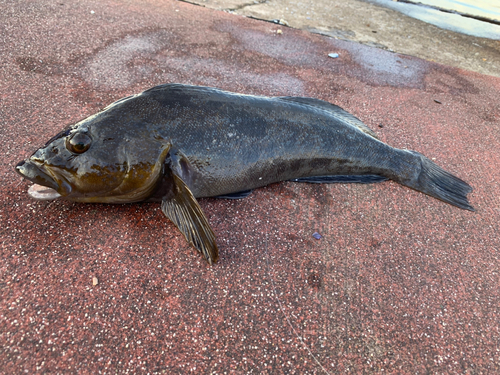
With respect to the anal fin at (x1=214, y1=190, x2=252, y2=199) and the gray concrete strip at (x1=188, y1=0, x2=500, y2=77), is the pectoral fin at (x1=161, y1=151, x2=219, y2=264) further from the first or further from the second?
the gray concrete strip at (x1=188, y1=0, x2=500, y2=77)

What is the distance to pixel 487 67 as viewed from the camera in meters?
6.61

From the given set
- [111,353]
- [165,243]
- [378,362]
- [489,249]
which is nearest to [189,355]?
[111,353]

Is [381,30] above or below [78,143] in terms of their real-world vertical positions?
above

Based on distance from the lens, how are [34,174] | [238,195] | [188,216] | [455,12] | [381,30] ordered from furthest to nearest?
[455,12] < [381,30] < [238,195] < [188,216] < [34,174]

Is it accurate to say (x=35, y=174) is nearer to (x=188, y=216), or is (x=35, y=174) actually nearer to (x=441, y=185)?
(x=188, y=216)

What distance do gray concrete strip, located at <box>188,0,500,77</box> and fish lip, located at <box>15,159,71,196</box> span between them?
245 inches

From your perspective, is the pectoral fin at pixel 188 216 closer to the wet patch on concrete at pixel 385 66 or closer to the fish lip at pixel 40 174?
the fish lip at pixel 40 174

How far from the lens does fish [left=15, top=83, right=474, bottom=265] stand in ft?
6.45

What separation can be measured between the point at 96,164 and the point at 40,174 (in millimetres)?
340

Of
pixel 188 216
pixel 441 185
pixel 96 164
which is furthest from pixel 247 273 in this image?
pixel 441 185

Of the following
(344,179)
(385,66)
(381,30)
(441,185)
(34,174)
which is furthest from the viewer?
(381,30)

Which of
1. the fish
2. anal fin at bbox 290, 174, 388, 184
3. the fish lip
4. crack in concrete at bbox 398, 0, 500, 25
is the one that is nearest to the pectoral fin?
the fish

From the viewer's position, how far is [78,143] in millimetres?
1931

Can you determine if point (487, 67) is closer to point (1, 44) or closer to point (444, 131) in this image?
point (444, 131)
